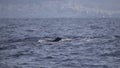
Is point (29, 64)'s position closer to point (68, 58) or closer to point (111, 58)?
point (68, 58)

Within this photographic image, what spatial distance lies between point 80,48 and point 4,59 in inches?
486

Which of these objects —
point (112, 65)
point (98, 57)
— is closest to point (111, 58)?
point (98, 57)

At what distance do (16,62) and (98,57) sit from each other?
9340mm

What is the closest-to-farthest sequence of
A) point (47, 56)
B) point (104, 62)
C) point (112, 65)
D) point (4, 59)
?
point (112, 65), point (104, 62), point (4, 59), point (47, 56)

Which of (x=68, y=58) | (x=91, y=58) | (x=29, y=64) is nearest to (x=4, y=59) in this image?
(x=29, y=64)

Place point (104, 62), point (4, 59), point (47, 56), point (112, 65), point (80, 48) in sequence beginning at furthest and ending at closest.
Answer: point (80, 48) → point (47, 56) → point (4, 59) → point (104, 62) → point (112, 65)

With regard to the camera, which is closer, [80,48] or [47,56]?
[47,56]

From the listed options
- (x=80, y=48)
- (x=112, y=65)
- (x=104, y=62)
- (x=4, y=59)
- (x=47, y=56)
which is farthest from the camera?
(x=80, y=48)

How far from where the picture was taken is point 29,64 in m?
25.0

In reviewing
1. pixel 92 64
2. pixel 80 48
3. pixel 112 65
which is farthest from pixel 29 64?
pixel 80 48

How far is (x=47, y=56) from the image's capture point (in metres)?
30.2

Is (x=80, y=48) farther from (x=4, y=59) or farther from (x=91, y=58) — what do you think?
(x=4, y=59)

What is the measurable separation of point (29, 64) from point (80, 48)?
13022mm

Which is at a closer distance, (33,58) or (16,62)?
(16,62)
